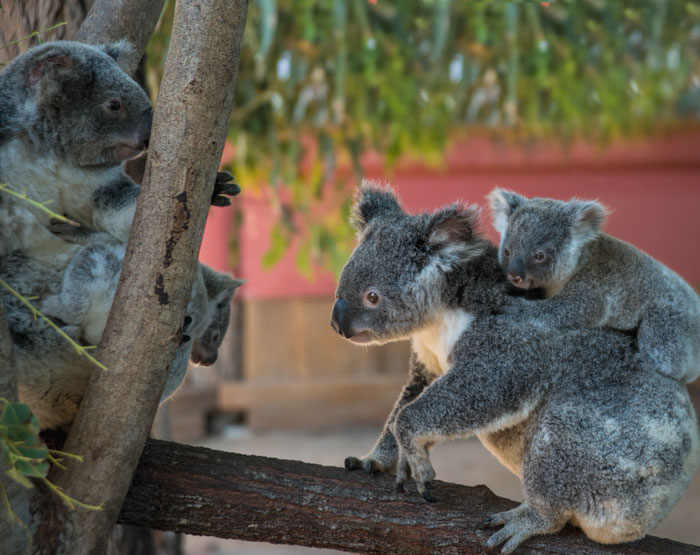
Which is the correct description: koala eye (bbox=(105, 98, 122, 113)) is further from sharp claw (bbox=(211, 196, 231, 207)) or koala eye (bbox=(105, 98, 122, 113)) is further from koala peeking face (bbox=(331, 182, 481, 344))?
koala peeking face (bbox=(331, 182, 481, 344))

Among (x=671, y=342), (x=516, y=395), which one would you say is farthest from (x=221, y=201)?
(x=671, y=342)

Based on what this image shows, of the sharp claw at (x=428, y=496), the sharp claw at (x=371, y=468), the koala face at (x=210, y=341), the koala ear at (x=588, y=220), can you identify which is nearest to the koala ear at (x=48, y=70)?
the koala face at (x=210, y=341)

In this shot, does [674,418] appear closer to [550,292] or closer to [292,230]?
[550,292]

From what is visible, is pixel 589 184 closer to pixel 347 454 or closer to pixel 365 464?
pixel 347 454

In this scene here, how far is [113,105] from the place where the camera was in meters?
2.02

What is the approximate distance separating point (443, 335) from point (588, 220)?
0.61 meters

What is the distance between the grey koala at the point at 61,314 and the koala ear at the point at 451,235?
0.70 m

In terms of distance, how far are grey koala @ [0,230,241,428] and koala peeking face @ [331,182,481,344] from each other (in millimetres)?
454

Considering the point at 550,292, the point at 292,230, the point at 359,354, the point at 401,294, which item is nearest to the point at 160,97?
the point at 401,294

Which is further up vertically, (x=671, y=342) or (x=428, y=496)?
(x=671, y=342)

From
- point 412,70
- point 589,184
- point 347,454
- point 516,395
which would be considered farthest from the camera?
point 589,184

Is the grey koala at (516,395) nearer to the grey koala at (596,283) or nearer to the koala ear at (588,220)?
the grey koala at (596,283)

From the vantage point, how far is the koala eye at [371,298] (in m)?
2.14

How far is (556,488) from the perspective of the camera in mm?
1960
